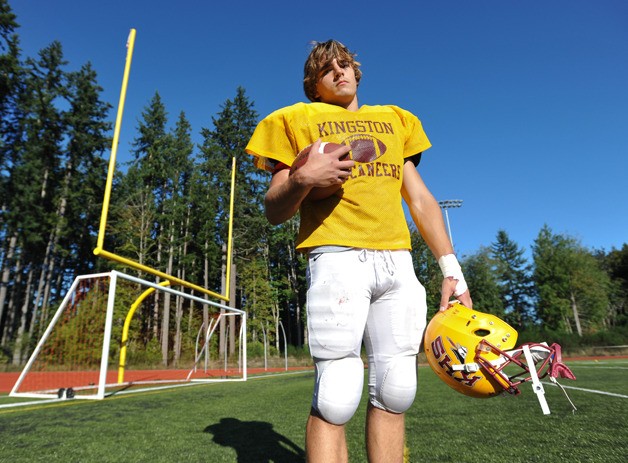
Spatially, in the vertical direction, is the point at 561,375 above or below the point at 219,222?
below

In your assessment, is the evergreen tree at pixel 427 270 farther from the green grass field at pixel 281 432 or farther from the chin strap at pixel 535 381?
the chin strap at pixel 535 381

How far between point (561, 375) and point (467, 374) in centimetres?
26

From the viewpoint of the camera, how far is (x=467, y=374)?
1.19 meters

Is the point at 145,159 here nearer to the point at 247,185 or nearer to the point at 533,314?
the point at 247,185

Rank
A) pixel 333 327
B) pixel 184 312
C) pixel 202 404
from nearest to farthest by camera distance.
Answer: pixel 333 327, pixel 202 404, pixel 184 312

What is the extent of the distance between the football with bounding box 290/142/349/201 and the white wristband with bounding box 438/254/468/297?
57cm

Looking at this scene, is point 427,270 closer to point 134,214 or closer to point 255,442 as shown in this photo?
point 134,214

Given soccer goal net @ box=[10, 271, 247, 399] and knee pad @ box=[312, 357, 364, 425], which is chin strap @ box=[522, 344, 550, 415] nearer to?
knee pad @ box=[312, 357, 364, 425]

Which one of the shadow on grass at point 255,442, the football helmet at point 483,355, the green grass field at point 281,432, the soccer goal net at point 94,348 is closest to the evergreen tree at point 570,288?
the soccer goal net at point 94,348

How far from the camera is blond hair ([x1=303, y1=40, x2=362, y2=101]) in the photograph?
5.21ft

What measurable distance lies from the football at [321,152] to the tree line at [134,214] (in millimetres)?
19202

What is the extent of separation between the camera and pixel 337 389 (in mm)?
1095

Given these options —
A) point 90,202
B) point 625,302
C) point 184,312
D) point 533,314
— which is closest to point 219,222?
point 184,312

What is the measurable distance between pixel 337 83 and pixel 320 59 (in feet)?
0.48
